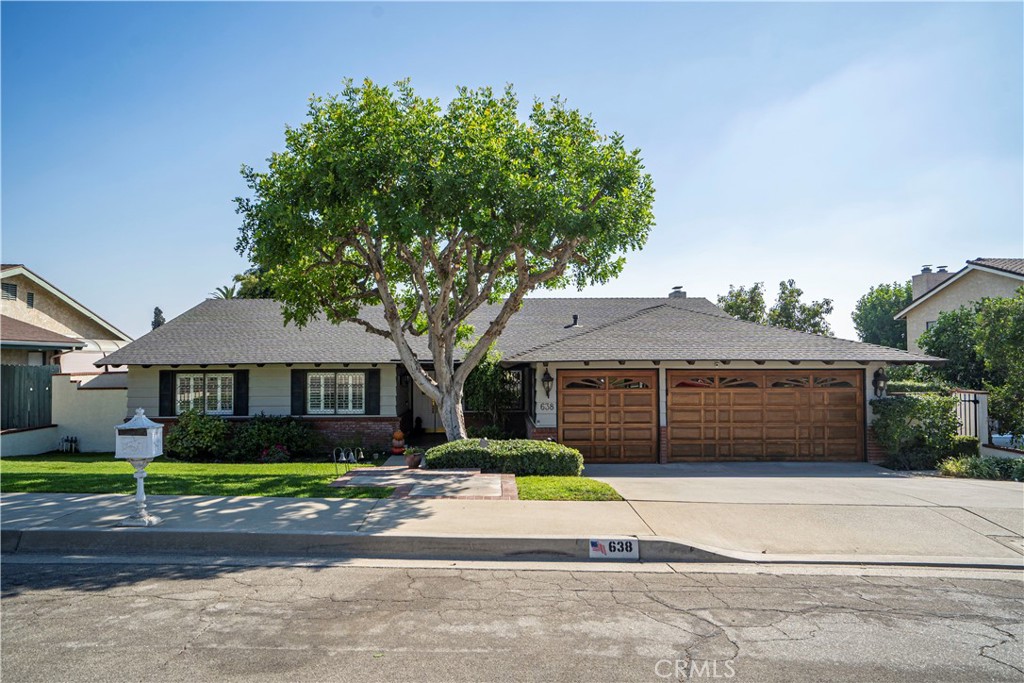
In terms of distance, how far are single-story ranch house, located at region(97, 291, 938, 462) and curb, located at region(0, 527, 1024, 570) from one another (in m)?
7.48

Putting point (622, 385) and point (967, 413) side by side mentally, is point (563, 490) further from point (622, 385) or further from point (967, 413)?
point (967, 413)

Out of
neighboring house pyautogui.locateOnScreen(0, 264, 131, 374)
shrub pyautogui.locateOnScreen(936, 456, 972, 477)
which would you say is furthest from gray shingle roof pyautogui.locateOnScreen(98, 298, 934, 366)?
neighboring house pyautogui.locateOnScreen(0, 264, 131, 374)

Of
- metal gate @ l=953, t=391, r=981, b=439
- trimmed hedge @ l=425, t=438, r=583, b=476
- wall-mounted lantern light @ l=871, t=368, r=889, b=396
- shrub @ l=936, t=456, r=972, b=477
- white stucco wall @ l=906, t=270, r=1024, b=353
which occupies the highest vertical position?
white stucco wall @ l=906, t=270, r=1024, b=353

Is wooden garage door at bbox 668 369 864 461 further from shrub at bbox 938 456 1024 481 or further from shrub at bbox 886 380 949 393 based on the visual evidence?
shrub at bbox 886 380 949 393

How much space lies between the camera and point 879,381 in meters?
15.9

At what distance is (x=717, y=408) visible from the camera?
16.1 m

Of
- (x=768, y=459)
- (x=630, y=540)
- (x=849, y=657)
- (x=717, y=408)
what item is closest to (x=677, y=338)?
(x=717, y=408)

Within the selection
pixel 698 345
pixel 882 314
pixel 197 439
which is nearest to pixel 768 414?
pixel 698 345

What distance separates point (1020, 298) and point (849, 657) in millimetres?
15400

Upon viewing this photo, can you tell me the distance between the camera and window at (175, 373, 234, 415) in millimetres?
18344

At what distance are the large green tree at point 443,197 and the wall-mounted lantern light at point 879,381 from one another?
764cm

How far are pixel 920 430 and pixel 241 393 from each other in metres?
18.5

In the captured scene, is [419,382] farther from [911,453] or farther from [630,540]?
[911,453]

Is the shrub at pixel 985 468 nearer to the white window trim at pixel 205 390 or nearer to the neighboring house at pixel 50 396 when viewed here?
the white window trim at pixel 205 390
